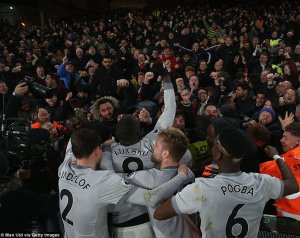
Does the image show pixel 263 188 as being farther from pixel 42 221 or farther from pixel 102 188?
pixel 42 221

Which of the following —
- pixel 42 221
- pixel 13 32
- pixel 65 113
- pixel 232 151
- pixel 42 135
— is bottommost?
pixel 42 221

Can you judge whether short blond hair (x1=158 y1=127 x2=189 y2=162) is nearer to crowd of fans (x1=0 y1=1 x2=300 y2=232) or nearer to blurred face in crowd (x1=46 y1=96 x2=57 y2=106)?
crowd of fans (x1=0 y1=1 x2=300 y2=232)

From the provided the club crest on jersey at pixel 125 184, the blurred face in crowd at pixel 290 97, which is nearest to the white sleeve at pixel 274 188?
the club crest on jersey at pixel 125 184

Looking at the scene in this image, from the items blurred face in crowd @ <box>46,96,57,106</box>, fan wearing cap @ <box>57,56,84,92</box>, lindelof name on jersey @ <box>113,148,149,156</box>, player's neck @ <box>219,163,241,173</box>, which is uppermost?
fan wearing cap @ <box>57,56,84,92</box>

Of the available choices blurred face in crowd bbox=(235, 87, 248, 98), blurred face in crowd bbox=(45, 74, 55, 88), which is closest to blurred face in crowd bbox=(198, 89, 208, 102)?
blurred face in crowd bbox=(235, 87, 248, 98)

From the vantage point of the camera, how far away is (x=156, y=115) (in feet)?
16.9

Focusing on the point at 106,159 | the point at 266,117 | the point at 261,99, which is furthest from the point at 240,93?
the point at 106,159

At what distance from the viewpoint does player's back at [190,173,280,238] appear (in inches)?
82.3

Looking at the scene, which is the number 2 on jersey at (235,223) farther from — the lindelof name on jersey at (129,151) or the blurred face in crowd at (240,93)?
the blurred face in crowd at (240,93)

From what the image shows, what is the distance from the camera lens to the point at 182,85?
664 cm

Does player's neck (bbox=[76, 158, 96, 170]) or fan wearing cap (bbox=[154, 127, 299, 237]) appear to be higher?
player's neck (bbox=[76, 158, 96, 170])

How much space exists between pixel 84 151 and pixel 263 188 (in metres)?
1.12

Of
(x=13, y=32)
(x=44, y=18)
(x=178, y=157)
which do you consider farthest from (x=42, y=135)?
(x=44, y=18)

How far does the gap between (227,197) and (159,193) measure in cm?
39
